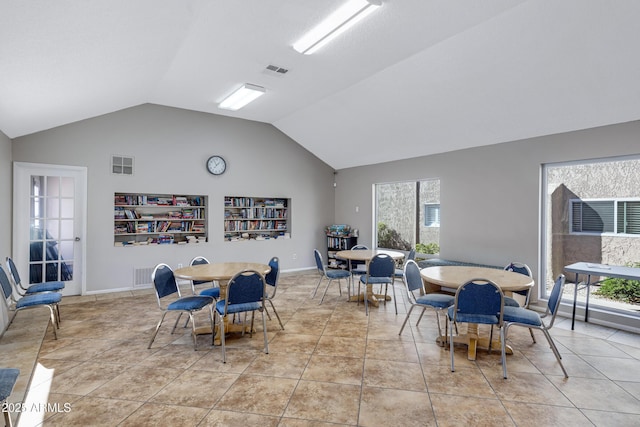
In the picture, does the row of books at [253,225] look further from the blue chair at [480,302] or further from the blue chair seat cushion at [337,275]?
the blue chair at [480,302]

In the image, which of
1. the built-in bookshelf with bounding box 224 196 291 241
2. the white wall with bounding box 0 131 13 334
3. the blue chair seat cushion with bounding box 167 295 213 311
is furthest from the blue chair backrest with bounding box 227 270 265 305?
the built-in bookshelf with bounding box 224 196 291 241

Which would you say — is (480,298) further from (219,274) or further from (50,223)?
(50,223)

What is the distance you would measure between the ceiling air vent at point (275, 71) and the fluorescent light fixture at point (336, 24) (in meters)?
0.64

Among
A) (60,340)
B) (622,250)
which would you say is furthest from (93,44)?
(622,250)

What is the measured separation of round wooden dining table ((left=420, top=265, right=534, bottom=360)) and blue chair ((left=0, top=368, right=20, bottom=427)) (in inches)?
125

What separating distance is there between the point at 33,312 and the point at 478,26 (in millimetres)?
6492

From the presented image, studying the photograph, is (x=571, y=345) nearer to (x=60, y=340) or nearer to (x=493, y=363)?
(x=493, y=363)

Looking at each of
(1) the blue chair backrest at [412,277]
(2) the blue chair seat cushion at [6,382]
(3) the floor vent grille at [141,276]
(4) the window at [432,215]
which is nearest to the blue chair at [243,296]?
(2) the blue chair seat cushion at [6,382]

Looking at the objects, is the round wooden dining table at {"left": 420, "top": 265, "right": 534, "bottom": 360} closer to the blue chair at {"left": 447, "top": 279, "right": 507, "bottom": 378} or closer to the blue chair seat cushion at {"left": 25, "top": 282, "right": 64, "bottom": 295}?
the blue chair at {"left": 447, "top": 279, "right": 507, "bottom": 378}

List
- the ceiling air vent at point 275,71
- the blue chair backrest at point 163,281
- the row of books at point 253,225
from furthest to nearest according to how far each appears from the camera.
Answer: the row of books at point 253,225 → the ceiling air vent at point 275,71 → the blue chair backrest at point 163,281

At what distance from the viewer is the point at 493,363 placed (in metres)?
3.06

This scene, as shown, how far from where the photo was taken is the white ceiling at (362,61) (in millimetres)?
2703

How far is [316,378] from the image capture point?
2766 mm

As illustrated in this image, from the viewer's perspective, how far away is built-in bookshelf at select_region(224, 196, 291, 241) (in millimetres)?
7012
